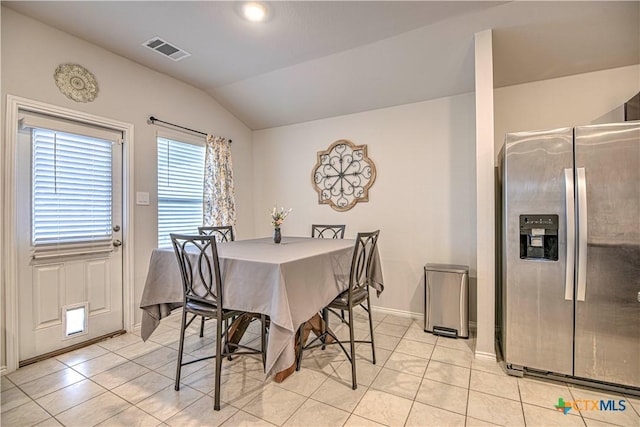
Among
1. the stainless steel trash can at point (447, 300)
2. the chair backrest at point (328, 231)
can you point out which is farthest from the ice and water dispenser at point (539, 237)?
the chair backrest at point (328, 231)

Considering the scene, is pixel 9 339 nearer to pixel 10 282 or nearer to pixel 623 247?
pixel 10 282

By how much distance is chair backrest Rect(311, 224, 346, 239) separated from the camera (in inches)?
136

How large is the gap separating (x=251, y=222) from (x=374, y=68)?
8.99 feet

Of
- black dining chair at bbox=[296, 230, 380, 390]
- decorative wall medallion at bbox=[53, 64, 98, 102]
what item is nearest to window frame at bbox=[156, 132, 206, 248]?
decorative wall medallion at bbox=[53, 64, 98, 102]

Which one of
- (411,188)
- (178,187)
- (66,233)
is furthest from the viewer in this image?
(178,187)

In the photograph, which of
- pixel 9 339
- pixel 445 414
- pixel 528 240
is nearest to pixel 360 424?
pixel 445 414

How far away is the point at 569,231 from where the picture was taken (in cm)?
199

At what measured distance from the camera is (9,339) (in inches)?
87.7

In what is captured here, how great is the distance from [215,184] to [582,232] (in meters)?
3.61

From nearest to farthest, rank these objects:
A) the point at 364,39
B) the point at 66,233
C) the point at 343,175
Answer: the point at 66,233, the point at 364,39, the point at 343,175

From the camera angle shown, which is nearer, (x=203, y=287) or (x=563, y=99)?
(x=203, y=287)

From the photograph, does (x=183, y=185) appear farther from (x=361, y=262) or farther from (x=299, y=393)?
(x=299, y=393)

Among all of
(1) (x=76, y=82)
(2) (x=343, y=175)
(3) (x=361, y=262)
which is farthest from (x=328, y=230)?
(1) (x=76, y=82)

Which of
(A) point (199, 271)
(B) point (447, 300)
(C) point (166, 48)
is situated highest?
(C) point (166, 48)
